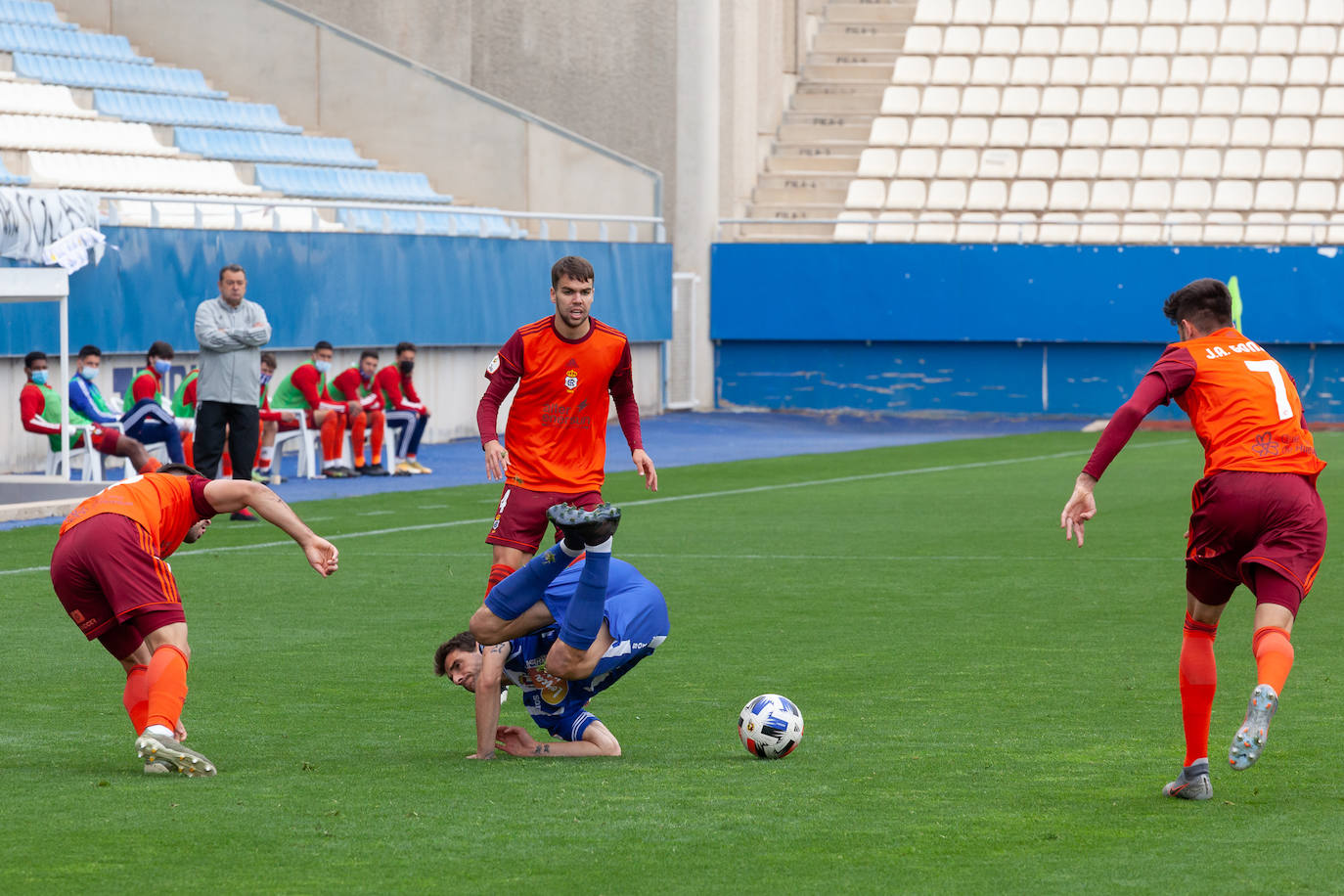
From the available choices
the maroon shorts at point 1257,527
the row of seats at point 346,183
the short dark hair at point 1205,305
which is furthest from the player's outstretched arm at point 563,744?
the row of seats at point 346,183

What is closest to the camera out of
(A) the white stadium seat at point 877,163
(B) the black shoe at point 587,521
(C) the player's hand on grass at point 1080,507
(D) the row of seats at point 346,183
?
(C) the player's hand on grass at point 1080,507

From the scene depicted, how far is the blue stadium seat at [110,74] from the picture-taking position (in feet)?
89.2

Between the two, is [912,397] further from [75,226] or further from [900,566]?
[900,566]

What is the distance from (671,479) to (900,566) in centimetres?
837

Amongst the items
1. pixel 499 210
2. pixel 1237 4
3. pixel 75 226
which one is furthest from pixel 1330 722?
pixel 1237 4

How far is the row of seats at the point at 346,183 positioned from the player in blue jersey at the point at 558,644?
70.1ft

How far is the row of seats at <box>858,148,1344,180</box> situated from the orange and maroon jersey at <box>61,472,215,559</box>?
3166cm

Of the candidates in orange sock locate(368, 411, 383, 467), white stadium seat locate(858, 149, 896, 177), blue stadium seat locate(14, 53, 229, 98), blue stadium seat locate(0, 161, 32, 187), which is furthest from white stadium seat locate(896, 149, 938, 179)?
blue stadium seat locate(0, 161, 32, 187)

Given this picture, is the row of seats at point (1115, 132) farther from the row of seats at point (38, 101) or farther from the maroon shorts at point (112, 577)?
the maroon shorts at point (112, 577)

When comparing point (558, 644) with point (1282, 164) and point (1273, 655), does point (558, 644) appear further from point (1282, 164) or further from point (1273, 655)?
point (1282, 164)

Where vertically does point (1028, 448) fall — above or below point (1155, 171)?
below

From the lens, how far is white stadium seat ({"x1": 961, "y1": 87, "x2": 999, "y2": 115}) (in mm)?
38750

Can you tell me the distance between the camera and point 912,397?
35.6 m

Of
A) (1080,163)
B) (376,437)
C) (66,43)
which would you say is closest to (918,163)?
(1080,163)
